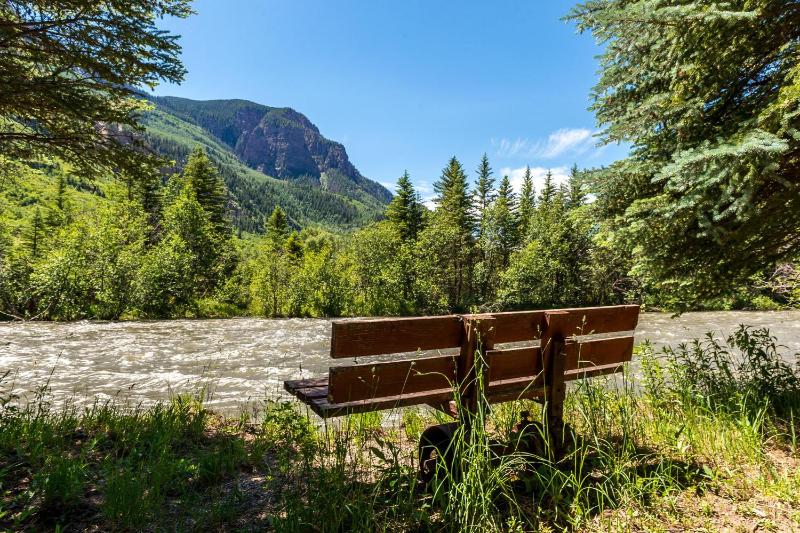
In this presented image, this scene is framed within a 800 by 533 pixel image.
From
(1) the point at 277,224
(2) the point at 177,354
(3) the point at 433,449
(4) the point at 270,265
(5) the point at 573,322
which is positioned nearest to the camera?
(3) the point at 433,449

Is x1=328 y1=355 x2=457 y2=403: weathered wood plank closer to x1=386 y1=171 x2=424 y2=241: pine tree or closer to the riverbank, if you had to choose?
the riverbank

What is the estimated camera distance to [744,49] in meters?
4.02

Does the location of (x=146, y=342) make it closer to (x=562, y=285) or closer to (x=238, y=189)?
(x=562, y=285)

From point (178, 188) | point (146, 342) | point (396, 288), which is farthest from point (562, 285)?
point (178, 188)

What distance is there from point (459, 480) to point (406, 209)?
1323 inches

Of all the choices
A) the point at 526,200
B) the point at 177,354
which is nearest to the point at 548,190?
the point at 526,200

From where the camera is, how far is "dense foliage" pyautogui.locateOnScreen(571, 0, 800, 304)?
343 centimetres

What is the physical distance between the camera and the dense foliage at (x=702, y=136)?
3.43m

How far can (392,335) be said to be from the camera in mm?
2801

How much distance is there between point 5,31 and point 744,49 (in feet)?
25.0

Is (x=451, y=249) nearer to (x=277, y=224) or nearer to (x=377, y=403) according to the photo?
(x=277, y=224)

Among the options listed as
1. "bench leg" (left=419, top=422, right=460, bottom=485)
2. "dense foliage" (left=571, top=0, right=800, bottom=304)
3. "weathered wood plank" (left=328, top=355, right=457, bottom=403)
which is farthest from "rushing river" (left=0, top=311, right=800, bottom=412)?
"dense foliage" (left=571, top=0, right=800, bottom=304)

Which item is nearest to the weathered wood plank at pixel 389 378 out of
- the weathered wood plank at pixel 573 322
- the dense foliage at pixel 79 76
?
Result: the weathered wood plank at pixel 573 322

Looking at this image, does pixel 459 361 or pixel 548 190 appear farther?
pixel 548 190
